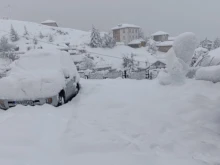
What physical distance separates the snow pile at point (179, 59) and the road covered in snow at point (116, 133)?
110 inches

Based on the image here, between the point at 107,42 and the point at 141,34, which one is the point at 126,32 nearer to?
the point at 141,34

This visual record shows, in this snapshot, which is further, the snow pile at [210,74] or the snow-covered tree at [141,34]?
the snow-covered tree at [141,34]

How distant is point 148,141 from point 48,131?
1938 mm

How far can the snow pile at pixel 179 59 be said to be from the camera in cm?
914

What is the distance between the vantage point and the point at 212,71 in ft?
24.9

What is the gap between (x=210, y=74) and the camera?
7605 millimetres

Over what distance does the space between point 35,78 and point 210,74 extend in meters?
5.85

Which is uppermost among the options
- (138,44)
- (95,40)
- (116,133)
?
(95,40)

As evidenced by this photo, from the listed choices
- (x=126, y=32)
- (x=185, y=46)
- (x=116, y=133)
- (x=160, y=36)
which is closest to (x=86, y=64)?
(x=185, y=46)

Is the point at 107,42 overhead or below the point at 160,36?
below

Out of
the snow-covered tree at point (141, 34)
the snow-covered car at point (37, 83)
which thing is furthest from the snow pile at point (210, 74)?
the snow-covered tree at point (141, 34)

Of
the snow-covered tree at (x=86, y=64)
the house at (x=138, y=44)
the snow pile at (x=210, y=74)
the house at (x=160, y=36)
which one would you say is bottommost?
the snow-covered tree at (x=86, y=64)

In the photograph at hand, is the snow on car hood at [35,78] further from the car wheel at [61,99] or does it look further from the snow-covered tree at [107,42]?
the snow-covered tree at [107,42]

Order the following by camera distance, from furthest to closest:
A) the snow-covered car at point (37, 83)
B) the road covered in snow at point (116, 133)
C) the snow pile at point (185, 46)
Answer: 1. the snow pile at point (185, 46)
2. the snow-covered car at point (37, 83)
3. the road covered in snow at point (116, 133)
